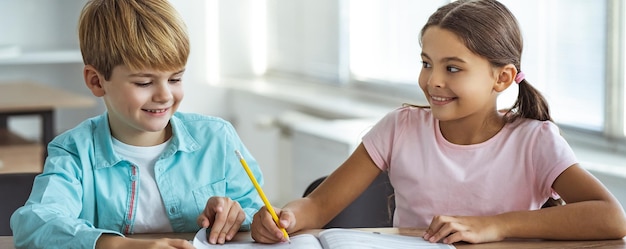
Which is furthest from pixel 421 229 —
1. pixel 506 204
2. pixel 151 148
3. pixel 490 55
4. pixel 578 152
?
pixel 578 152

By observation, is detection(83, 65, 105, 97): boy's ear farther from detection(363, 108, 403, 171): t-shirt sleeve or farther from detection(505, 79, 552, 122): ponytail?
detection(505, 79, 552, 122): ponytail

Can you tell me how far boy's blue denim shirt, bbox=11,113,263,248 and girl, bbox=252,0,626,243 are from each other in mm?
153

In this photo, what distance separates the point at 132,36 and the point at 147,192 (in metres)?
0.26

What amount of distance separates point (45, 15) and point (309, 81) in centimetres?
166

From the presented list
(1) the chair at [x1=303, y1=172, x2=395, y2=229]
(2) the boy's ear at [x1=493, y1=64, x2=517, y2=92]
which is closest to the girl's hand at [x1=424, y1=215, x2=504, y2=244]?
(2) the boy's ear at [x1=493, y1=64, x2=517, y2=92]

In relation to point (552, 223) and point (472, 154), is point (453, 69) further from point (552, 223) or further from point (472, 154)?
point (552, 223)

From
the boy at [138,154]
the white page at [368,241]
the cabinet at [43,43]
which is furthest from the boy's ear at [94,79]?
the cabinet at [43,43]

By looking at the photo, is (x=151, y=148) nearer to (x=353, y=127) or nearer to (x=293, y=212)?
(x=293, y=212)

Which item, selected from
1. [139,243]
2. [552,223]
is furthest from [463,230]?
[139,243]

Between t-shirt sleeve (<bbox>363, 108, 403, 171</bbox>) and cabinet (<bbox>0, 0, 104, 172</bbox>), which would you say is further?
cabinet (<bbox>0, 0, 104, 172</bbox>)

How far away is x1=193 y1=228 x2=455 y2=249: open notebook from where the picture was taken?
4.53 feet

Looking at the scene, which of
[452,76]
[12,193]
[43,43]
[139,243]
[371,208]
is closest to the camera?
[139,243]

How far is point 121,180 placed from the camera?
1.61 meters

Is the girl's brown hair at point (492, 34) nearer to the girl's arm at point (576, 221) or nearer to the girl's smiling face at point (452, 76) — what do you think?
the girl's smiling face at point (452, 76)
